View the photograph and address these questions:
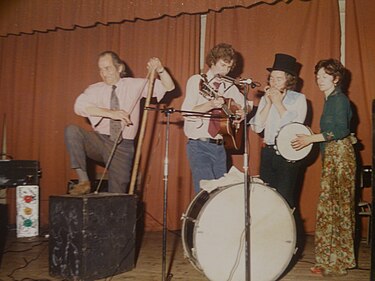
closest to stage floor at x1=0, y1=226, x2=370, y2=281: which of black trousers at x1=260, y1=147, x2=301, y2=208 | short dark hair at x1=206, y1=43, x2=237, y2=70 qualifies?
black trousers at x1=260, y1=147, x2=301, y2=208

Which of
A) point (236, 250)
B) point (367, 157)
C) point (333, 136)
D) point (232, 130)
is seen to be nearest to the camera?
point (236, 250)

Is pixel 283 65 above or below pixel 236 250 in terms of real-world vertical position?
above

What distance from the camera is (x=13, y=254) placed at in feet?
11.8

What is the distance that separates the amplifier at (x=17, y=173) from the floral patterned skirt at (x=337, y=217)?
3.17 m

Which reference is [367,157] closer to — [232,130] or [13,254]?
[232,130]

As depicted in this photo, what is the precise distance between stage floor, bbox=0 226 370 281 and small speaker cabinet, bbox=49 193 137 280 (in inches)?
6.5

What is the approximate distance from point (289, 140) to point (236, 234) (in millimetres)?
1015

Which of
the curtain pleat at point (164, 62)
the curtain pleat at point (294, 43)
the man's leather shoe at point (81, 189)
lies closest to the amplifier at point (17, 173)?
the curtain pleat at point (164, 62)

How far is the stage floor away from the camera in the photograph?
Result: 9.54ft

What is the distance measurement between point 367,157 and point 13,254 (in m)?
3.88

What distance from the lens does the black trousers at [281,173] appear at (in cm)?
333

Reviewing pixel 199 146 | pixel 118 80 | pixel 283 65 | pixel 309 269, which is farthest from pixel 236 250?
pixel 118 80

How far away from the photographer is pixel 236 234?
2611mm

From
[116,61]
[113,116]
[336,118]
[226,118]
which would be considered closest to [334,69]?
[336,118]
